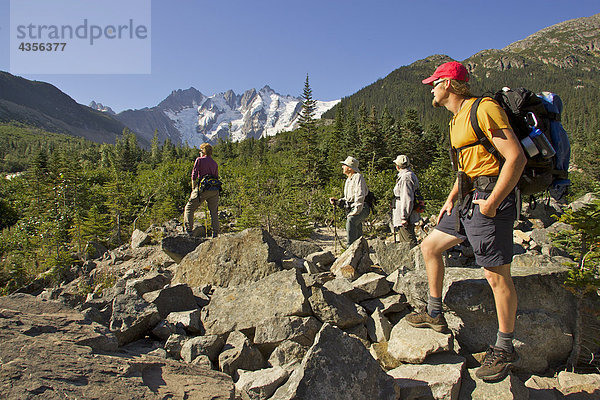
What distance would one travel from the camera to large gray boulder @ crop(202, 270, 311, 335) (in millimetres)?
3188

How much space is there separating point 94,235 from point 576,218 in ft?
38.2

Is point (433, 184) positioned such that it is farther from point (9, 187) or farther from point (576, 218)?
point (9, 187)

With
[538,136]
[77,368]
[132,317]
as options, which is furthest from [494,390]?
[132,317]

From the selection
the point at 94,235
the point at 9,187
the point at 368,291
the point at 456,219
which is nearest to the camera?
the point at 456,219

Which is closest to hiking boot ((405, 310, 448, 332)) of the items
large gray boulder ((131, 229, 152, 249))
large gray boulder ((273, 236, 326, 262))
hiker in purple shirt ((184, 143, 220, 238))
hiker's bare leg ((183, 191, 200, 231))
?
large gray boulder ((273, 236, 326, 262))

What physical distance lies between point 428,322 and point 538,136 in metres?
1.73

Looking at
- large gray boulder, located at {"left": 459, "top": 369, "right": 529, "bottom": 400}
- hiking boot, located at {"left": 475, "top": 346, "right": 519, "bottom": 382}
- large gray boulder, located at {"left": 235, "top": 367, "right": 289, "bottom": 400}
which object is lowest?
large gray boulder, located at {"left": 459, "top": 369, "right": 529, "bottom": 400}

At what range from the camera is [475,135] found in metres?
2.35

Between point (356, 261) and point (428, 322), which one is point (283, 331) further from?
point (356, 261)

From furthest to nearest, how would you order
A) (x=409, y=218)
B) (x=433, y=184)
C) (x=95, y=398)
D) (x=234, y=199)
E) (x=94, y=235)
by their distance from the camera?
(x=433, y=184)
(x=234, y=199)
(x=94, y=235)
(x=409, y=218)
(x=95, y=398)

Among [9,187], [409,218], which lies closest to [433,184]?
[409,218]

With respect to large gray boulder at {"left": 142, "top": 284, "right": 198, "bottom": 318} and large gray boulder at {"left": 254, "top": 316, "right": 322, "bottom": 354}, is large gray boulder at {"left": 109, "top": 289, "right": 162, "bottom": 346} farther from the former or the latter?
large gray boulder at {"left": 254, "top": 316, "right": 322, "bottom": 354}

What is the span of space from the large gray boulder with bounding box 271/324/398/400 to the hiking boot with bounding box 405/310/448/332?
0.82m

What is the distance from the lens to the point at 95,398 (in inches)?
66.2
